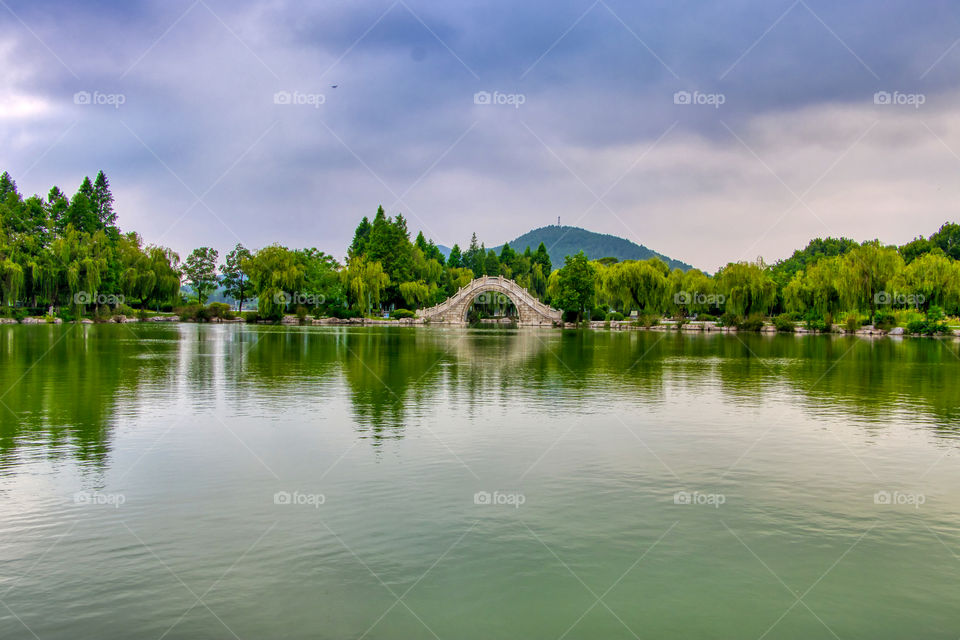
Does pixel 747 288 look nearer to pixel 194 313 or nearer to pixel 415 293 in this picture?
pixel 415 293

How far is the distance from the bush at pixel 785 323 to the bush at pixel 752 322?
1605mm

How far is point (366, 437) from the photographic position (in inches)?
519

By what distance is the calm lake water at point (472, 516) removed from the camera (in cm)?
616

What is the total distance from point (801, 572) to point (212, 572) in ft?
19.4

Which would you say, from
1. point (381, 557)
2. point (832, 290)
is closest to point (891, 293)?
point (832, 290)

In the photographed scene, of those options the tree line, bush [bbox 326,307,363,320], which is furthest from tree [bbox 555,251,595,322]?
bush [bbox 326,307,363,320]

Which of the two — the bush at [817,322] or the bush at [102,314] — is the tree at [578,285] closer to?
the bush at [817,322]

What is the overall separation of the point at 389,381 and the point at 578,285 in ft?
198

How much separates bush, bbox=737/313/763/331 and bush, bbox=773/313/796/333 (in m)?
1.60

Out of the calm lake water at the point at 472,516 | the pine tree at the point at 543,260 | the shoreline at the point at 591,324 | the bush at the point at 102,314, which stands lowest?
the calm lake water at the point at 472,516

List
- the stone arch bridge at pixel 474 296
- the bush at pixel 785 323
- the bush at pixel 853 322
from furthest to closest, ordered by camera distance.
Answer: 1. the stone arch bridge at pixel 474 296
2. the bush at pixel 785 323
3. the bush at pixel 853 322

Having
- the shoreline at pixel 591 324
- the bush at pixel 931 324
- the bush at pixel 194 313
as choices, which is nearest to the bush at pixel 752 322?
the shoreline at pixel 591 324

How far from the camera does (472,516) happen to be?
8648 mm

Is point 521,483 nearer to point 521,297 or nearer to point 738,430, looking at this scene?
point 738,430
